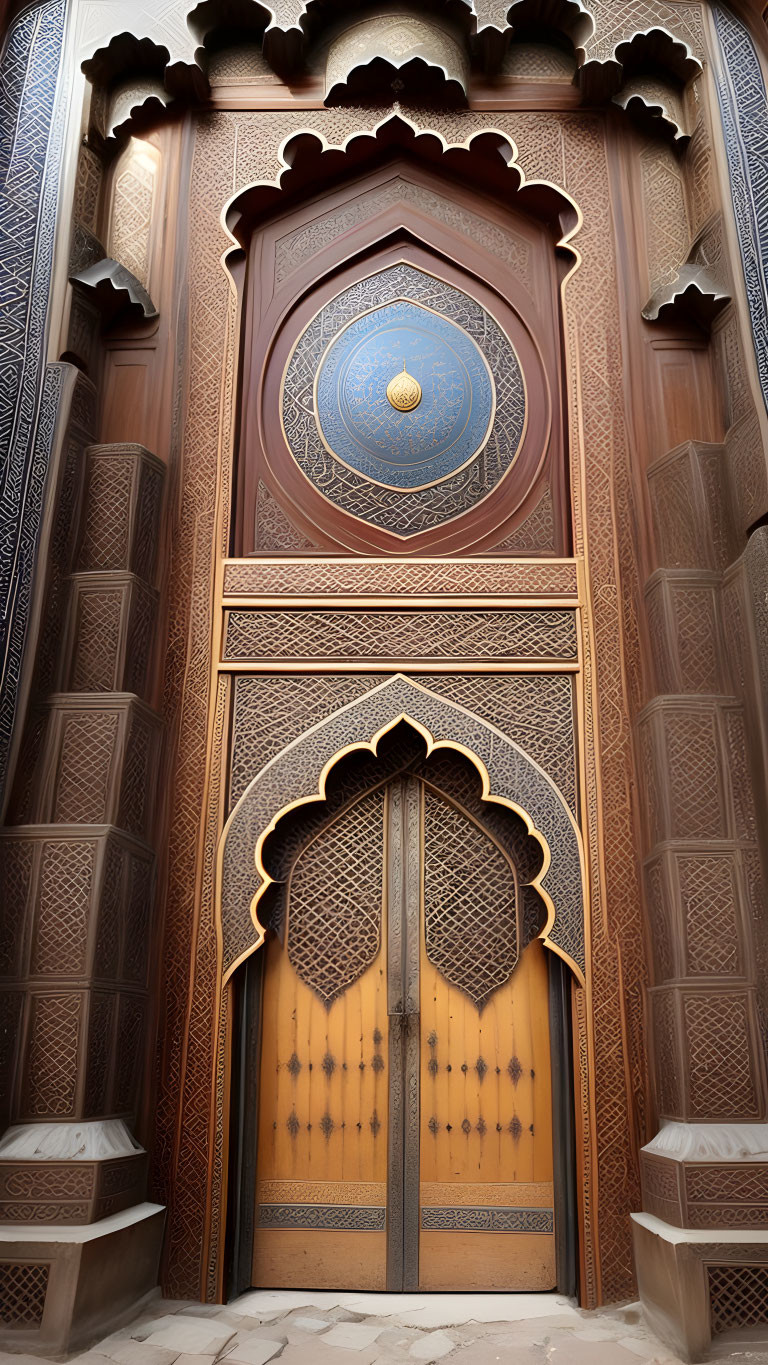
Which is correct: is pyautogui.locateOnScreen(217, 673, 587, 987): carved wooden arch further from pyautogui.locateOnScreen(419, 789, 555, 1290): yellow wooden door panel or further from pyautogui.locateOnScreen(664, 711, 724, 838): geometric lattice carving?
pyautogui.locateOnScreen(664, 711, 724, 838): geometric lattice carving

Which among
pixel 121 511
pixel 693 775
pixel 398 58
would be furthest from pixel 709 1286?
pixel 398 58

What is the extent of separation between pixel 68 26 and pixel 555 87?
237cm

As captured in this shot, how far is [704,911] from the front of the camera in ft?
12.8

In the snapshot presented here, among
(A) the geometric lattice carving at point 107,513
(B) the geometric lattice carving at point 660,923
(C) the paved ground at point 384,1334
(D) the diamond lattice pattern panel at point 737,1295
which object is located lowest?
(C) the paved ground at point 384,1334

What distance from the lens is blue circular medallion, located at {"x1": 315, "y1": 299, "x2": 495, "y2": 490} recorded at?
16.0 feet

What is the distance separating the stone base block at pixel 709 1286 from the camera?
11.0 ft

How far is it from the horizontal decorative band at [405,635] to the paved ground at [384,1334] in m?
2.47

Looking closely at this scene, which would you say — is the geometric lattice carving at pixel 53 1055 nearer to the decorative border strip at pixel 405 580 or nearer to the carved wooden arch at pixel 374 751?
the carved wooden arch at pixel 374 751

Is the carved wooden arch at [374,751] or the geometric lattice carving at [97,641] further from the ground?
the geometric lattice carving at [97,641]

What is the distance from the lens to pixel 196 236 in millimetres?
5121

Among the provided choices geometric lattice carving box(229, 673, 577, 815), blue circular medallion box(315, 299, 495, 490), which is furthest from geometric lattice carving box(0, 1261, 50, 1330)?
blue circular medallion box(315, 299, 495, 490)

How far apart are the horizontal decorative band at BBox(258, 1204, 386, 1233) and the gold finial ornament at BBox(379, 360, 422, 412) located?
3446 mm

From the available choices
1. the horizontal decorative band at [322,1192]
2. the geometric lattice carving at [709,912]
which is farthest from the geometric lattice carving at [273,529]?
the horizontal decorative band at [322,1192]

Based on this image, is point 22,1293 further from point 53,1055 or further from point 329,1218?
point 329,1218
